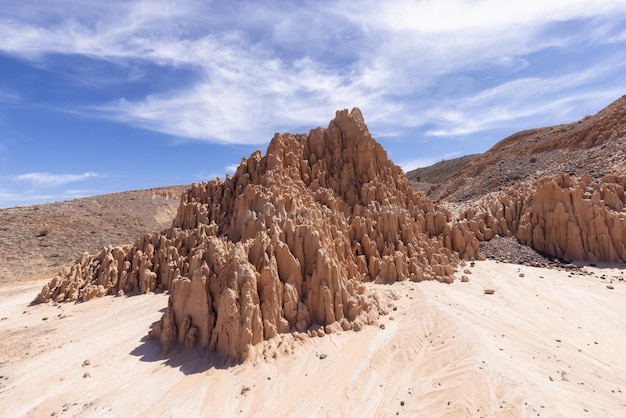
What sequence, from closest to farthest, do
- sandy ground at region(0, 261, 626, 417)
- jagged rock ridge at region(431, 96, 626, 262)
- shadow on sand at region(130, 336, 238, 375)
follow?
1. sandy ground at region(0, 261, 626, 417)
2. shadow on sand at region(130, 336, 238, 375)
3. jagged rock ridge at region(431, 96, 626, 262)

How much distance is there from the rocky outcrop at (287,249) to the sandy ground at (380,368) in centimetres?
97

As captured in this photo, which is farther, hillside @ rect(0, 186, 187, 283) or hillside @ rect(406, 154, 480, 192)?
hillside @ rect(406, 154, 480, 192)

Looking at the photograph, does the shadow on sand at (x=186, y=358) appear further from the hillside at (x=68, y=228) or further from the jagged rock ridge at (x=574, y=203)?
the hillside at (x=68, y=228)

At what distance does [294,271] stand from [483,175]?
33.0m

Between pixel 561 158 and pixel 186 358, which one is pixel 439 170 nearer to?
pixel 561 158

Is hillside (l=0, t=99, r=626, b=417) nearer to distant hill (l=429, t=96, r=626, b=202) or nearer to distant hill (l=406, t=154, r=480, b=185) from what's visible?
distant hill (l=429, t=96, r=626, b=202)

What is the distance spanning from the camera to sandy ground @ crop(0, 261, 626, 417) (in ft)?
26.5

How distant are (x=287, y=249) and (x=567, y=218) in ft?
58.4

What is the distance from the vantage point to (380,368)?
31.3 ft

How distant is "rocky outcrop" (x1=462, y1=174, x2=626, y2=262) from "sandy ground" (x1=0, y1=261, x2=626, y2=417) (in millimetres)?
→ 6592

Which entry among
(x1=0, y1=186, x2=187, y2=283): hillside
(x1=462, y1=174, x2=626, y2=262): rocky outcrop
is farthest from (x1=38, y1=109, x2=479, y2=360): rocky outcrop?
(x1=0, y1=186, x2=187, y2=283): hillside

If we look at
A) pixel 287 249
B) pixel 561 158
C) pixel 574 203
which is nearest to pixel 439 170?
pixel 561 158

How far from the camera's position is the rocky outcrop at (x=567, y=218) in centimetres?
1969

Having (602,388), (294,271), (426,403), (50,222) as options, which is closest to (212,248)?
(294,271)
